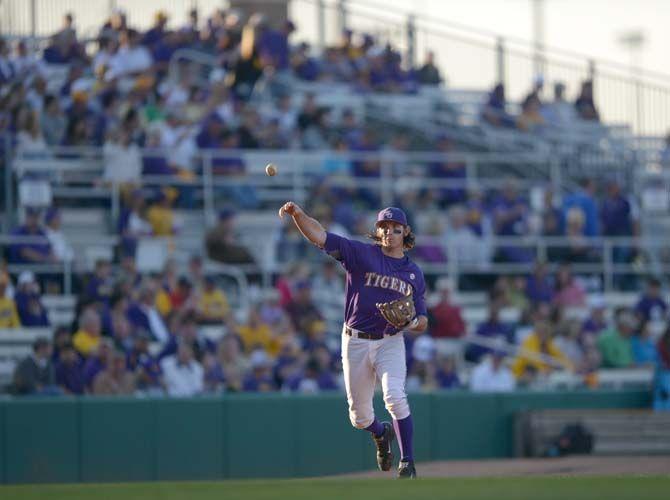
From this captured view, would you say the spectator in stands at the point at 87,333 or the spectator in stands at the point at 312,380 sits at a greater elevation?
the spectator in stands at the point at 87,333

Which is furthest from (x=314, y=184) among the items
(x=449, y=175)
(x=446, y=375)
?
(x=446, y=375)

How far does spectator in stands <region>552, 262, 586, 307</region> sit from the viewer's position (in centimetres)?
1956

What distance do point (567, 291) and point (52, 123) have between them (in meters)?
6.97

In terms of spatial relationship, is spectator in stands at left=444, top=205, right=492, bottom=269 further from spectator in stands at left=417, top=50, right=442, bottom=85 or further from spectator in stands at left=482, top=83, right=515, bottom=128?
spectator in stands at left=417, top=50, right=442, bottom=85

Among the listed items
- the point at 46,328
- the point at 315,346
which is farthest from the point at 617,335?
the point at 46,328

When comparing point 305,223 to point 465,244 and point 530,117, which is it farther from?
→ point 530,117

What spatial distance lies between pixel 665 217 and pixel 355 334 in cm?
1327

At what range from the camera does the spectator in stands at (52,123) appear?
18578 mm

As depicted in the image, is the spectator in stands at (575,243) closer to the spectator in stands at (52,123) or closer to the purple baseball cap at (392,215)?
the spectator in stands at (52,123)

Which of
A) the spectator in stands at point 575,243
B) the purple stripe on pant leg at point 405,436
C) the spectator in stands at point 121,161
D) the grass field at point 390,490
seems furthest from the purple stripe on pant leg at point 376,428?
the spectator in stands at point 575,243

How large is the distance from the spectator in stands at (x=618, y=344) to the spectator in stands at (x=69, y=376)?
22.5 feet

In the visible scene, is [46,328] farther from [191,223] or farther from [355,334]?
[355,334]

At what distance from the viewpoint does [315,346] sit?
655 inches

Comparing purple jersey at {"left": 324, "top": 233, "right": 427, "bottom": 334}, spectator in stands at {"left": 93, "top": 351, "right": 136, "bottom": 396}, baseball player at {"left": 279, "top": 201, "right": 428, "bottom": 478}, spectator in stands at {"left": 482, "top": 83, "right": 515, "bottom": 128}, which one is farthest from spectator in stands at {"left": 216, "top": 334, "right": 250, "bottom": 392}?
spectator in stands at {"left": 482, "top": 83, "right": 515, "bottom": 128}
